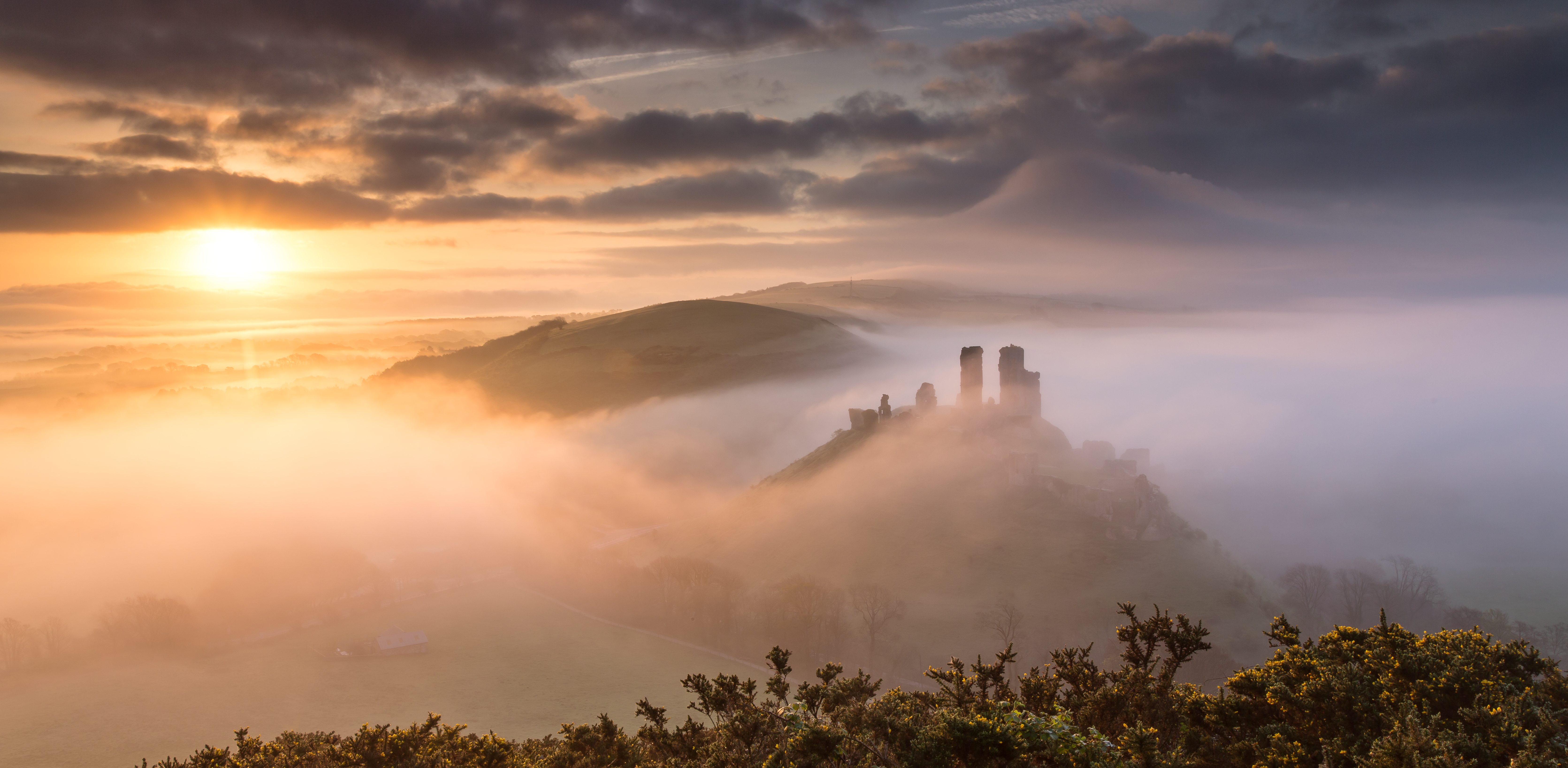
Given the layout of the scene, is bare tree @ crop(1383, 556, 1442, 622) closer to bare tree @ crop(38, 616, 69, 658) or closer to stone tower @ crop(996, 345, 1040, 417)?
stone tower @ crop(996, 345, 1040, 417)

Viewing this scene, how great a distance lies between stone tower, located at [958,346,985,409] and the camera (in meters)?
172

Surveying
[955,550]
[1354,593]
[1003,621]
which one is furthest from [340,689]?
[1354,593]

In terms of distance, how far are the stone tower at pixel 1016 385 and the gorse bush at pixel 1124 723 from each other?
126m

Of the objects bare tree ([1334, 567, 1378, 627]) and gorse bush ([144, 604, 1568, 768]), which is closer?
gorse bush ([144, 604, 1568, 768])

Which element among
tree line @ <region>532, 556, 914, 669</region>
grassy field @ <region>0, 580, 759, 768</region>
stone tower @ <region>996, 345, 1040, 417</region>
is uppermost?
stone tower @ <region>996, 345, 1040, 417</region>

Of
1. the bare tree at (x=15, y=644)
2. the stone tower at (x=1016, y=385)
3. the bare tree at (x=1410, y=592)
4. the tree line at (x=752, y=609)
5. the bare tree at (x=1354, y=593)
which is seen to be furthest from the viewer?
the stone tower at (x=1016, y=385)

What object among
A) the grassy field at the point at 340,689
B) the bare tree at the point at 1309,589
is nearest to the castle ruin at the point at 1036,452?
the bare tree at the point at 1309,589

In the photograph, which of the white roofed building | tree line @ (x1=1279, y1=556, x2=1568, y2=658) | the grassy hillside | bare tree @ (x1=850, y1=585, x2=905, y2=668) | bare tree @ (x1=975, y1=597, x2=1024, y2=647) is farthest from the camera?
the white roofed building

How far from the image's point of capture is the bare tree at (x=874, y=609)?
12800 cm

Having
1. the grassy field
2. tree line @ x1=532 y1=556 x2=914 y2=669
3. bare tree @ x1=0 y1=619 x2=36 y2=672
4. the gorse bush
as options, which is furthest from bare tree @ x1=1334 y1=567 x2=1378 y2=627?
bare tree @ x1=0 y1=619 x2=36 y2=672

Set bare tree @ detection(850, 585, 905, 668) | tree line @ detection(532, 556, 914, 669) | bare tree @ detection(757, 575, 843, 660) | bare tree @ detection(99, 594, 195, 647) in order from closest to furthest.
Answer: bare tree @ detection(850, 585, 905, 668) < tree line @ detection(532, 556, 914, 669) < bare tree @ detection(757, 575, 843, 660) < bare tree @ detection(99, 594, 195, 647)

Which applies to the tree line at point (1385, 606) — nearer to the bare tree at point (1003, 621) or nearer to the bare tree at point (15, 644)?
the bare tree at point (1003, 621)

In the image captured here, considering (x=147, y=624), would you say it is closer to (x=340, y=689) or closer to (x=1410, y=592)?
(x=340, y=689)

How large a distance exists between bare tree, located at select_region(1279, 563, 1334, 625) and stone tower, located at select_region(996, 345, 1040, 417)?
54.8 m
